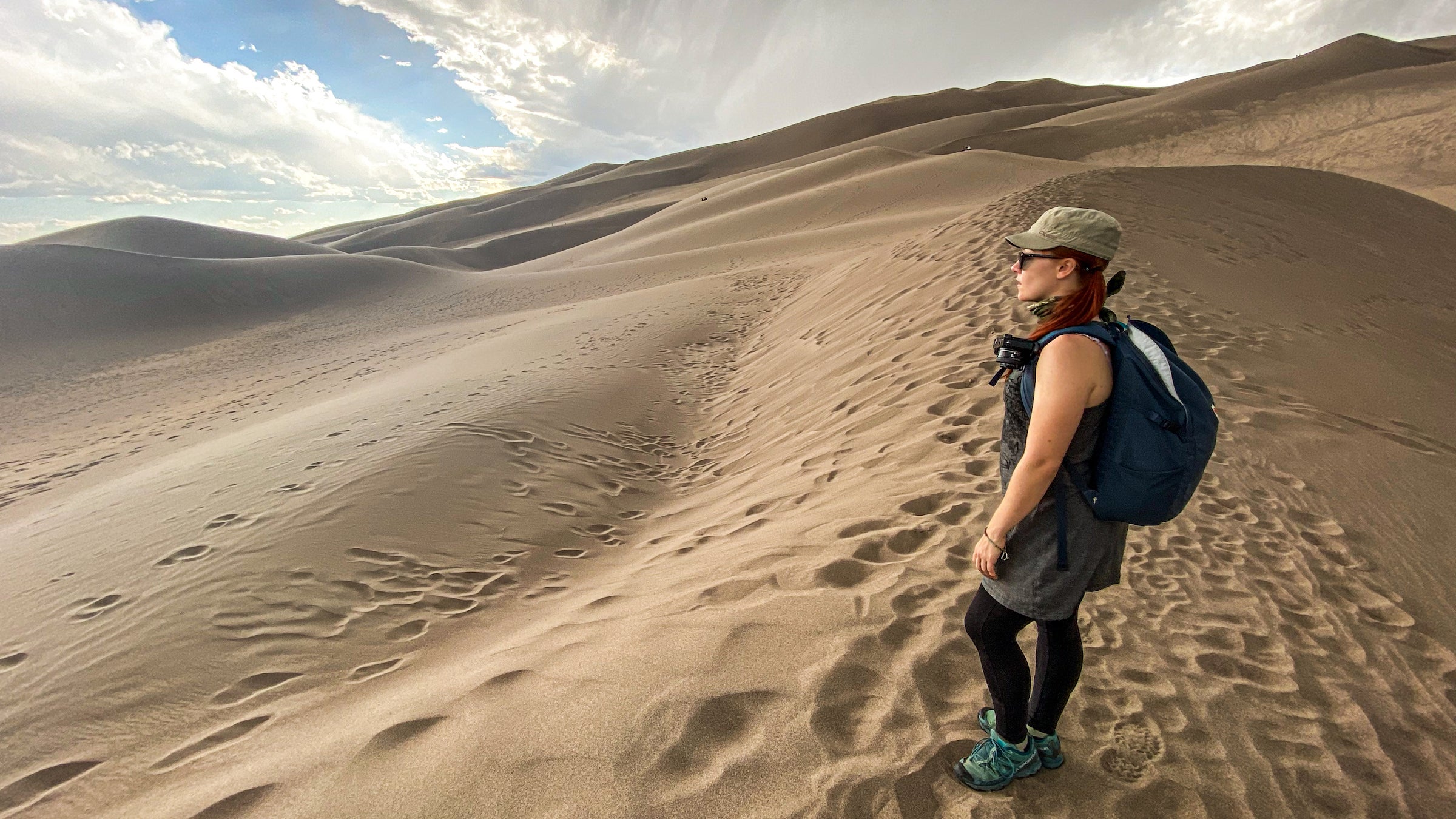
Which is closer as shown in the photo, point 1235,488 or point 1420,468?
point 1235,488

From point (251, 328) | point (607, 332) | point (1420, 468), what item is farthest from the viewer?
point (251, 328)

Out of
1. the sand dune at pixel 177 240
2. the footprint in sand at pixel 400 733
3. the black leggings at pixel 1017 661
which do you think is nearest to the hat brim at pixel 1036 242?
the black leggings at pixel 1017 661

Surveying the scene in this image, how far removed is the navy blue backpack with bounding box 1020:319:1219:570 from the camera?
1441 mm

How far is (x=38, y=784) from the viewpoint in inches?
103

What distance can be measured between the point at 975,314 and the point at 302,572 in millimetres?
5746

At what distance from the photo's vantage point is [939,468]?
3941mm

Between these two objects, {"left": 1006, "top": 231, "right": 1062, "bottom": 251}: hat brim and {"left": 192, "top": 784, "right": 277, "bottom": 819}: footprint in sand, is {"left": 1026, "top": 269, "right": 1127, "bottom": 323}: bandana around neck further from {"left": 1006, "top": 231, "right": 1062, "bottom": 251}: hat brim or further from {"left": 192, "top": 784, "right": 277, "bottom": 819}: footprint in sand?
{"left": 192, "top": 784, "right": 277, "bottom": 819}: footprint in sand

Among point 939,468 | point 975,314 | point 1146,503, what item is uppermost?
point 1146,503

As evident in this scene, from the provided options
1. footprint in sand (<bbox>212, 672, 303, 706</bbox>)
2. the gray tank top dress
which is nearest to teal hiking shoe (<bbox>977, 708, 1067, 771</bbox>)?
the gray tank top dress

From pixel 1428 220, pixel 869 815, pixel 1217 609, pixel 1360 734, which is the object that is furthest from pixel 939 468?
pixel 1428 220

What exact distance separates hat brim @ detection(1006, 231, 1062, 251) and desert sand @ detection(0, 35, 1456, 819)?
1.54 meters

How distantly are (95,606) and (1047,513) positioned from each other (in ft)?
16.7

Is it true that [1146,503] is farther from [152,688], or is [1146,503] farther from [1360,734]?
[152,688]

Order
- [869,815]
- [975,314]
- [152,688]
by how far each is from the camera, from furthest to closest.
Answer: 1. [975,314]
2. [152,688]
3. [869,815]
